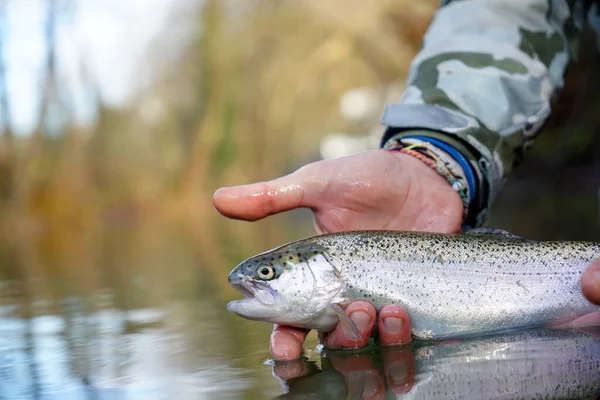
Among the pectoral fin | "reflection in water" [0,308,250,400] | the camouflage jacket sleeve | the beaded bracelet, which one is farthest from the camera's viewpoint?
the camouflage jacket sleeve

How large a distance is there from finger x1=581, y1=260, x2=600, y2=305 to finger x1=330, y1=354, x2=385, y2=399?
0.52 meters

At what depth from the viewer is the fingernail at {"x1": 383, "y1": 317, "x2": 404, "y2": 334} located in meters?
1.91

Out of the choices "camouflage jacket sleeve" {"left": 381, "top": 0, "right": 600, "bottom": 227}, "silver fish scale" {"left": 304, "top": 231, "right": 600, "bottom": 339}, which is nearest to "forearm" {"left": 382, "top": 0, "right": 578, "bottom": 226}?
"camouflage jacket sleeve" {"left": 381, "top": 0, "right": 600, "bottom": 227}

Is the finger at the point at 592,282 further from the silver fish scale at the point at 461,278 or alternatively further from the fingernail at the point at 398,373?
the fingernail at the point at 398,373

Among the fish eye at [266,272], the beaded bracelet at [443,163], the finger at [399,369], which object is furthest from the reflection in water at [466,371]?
the beaded bracelet at [443,163]

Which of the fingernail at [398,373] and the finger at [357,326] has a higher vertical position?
the finger at [357,326]

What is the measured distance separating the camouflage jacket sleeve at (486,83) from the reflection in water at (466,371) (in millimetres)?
1005

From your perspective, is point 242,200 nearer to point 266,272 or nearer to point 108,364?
point 266,272

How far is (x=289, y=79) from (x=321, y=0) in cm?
362

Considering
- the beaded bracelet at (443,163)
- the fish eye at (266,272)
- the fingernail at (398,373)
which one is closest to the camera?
the fingernail at (398,373)

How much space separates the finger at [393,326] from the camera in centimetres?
191

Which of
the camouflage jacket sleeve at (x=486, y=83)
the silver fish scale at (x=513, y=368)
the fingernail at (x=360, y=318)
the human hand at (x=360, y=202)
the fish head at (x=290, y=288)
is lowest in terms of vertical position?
the silver fish scale at (x=513, y=368)

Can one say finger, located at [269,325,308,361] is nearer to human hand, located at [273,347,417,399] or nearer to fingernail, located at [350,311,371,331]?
human hand, located at [273,347,417,399]

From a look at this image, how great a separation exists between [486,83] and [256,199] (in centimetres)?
123
